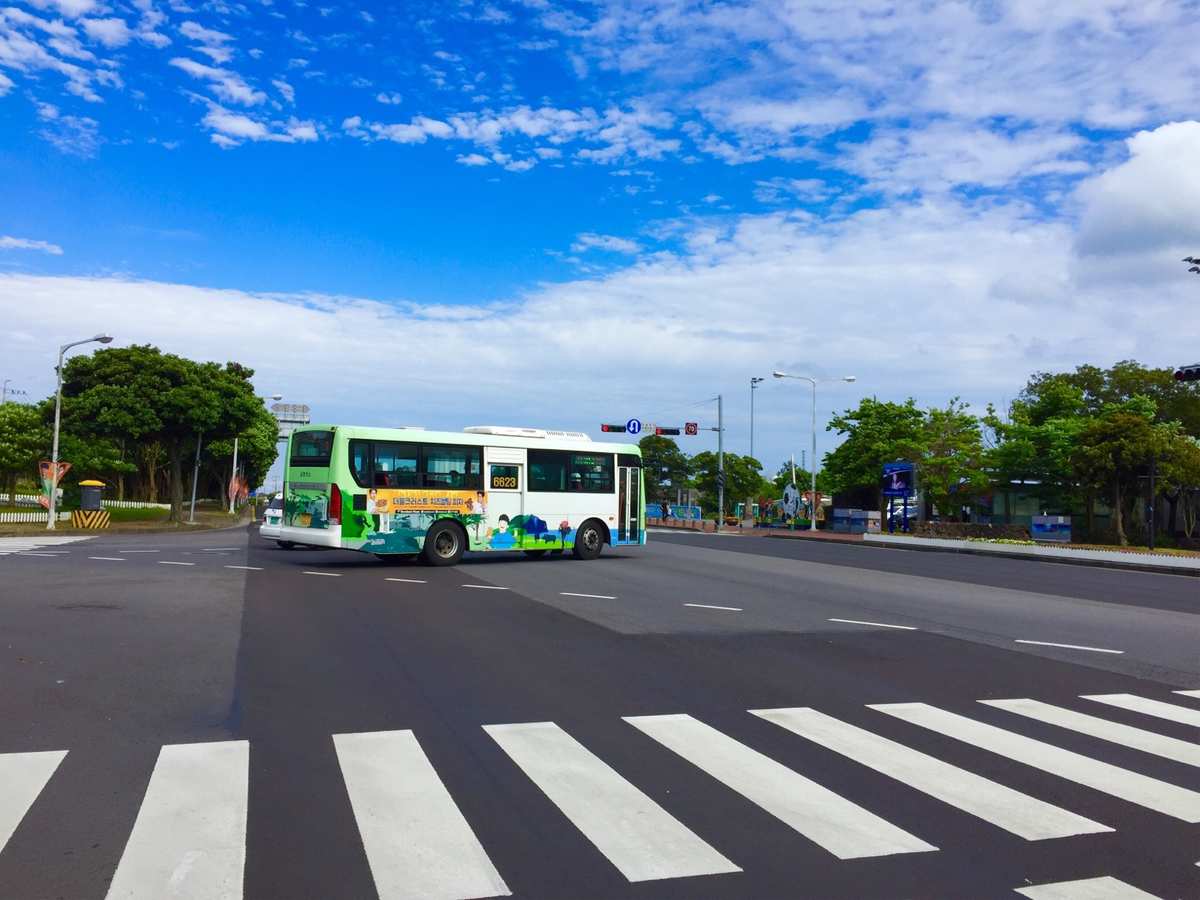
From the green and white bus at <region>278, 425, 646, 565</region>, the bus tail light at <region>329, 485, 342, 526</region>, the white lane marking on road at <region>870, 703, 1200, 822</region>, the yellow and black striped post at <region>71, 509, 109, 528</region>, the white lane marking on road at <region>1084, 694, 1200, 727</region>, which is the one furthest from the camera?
the yellow and black striped post at <region>71, 509, 109, 528</region>

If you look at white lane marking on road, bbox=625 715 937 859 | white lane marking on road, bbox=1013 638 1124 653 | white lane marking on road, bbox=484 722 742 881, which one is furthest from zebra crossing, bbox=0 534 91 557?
white lane marking on road, bbox=1013 638 1124 653

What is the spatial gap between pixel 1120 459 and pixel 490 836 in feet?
161

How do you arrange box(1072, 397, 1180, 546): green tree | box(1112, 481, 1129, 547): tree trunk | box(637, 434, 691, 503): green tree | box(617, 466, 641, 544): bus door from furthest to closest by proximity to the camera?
1. box(637, 434, 691, 503): green tree
2. box(1112, 481, 1129, 547): tree trunk
3. box(1072, 397, 1180, 546): green tree
4. box(617, 466, 641, 544): bus door

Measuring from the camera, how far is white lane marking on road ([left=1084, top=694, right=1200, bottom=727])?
24.9 ft

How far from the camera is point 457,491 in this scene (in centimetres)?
2080

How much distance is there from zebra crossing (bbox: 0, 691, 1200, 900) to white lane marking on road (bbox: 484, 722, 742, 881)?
0.04 feet

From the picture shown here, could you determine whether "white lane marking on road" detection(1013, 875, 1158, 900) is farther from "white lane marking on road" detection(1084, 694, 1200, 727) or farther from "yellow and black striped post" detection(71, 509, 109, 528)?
"yellow and black striped post" detection(71, 509, 109, 528)

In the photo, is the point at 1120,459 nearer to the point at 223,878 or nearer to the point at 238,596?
the point at 238,596

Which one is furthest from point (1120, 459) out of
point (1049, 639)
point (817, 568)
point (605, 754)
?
point (605, 754)

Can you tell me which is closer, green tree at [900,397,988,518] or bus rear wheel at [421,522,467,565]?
bus rear wheel at [421,522,467,565]

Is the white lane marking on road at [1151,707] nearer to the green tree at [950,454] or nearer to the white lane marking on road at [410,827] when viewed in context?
the white lane marking on road at [410,827]

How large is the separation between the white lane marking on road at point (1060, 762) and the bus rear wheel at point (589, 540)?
16012 millimetres

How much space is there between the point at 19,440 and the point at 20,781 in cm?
5129

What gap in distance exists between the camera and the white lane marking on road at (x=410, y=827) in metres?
4.10
